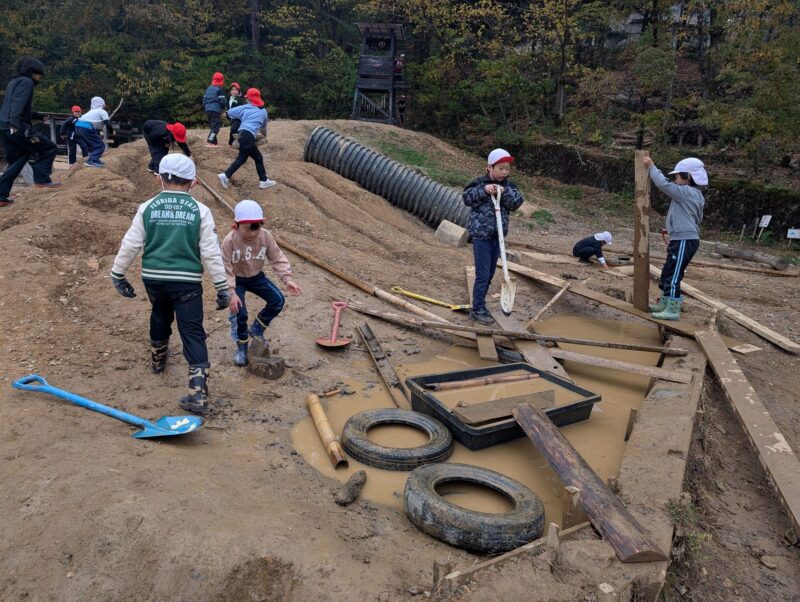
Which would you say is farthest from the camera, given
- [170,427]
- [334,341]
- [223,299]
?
[334,341]

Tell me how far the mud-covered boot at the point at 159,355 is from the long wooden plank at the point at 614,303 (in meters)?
5.22

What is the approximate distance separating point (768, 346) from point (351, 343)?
501 centimetres

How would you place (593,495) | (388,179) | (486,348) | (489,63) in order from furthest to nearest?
(489,63) → (388,179) → (486,348) → (593,495)

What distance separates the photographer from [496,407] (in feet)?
15.4

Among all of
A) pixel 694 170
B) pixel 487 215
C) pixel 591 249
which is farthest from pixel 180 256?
pixel 591 249

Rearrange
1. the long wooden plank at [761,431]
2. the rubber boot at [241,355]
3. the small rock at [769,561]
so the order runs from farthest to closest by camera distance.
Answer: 1. the rubber boot at [241,355]
2. the long wooden plank at [761,431]
3. the small rock at [769,561]

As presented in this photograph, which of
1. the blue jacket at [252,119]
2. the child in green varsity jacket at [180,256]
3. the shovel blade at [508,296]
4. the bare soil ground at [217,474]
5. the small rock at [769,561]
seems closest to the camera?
the bare soil ground at [217,474]

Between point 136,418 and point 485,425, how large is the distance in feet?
8.28

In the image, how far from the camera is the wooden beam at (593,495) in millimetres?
2973

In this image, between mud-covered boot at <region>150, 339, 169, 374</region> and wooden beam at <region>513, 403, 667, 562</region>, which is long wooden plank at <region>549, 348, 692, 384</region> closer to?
wooden beam at <region>513, 403, 667, 562</region>

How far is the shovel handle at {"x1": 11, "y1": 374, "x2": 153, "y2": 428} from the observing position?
430cm

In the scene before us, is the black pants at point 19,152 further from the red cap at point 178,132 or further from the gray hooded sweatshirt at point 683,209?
the gray hooded sweatshirt at point 683,209

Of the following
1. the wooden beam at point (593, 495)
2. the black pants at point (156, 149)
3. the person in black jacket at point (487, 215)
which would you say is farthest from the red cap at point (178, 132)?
the wooden beam at point (593, 495)

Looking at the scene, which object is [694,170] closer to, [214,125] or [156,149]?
[156,149]
